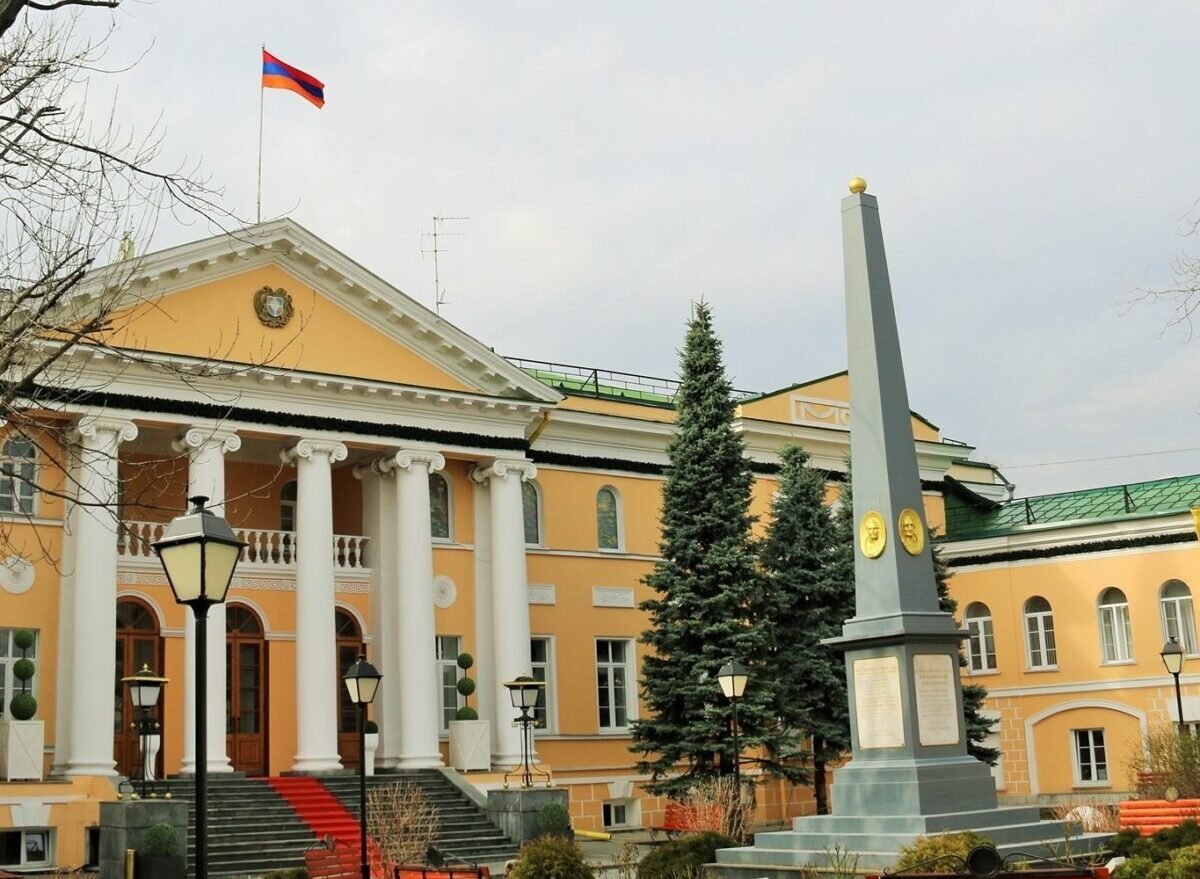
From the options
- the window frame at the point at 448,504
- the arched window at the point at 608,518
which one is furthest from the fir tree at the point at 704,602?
the window frame at the point at 448,504

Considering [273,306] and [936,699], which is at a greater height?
[273,306]

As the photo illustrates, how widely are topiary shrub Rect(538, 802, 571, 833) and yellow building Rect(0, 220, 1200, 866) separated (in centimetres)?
238

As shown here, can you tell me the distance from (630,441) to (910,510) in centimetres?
1606

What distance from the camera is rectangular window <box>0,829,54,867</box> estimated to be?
875 inches

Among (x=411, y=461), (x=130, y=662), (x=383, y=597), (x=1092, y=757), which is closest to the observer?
(x=130, y=662)

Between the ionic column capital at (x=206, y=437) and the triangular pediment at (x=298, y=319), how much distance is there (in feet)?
4.04

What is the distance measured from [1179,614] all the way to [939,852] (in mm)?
21487

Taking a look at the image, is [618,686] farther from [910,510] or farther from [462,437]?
[910,510]

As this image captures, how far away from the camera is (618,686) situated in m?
32.1

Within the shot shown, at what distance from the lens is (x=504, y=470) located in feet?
96.0

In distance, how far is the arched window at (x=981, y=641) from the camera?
36625mm

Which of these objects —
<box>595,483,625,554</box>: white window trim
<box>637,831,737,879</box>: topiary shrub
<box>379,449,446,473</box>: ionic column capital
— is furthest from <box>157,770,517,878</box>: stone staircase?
<box>595,483,625,554</box>: white window trim

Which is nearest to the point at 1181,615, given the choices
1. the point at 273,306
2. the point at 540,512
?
the point at 540,512

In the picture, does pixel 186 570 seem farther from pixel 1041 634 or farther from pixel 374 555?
pixel 1041 634
